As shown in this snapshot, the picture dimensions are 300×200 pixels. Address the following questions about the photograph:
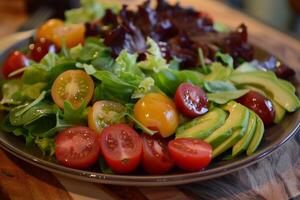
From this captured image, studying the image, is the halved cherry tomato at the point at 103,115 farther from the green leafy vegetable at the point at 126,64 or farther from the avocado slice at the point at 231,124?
the avocado slice at the point at 231,124

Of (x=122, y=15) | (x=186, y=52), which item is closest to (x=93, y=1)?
(x=122, y=15)

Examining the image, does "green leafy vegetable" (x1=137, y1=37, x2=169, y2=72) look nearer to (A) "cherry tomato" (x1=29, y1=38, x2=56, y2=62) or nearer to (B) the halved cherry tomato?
(B) the halved cherry tomato

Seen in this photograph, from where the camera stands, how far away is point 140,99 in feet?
4.28

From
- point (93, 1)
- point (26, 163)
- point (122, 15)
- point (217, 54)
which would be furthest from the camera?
point (93, 1)

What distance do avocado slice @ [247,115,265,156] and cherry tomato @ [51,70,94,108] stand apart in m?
0.49

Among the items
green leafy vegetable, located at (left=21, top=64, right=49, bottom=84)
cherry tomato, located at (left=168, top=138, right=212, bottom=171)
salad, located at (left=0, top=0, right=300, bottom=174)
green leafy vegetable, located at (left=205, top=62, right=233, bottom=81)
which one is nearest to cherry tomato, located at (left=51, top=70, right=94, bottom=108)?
salad, located at (left=0, top=0, right=300, bottom=174)

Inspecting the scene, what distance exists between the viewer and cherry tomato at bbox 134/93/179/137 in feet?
4.09

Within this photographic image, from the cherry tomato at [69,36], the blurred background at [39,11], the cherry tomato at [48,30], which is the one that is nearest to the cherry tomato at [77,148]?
the cherry tomato at [69,36]

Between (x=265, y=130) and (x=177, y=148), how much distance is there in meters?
0.36

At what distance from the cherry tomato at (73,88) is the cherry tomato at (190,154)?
1.07 ft

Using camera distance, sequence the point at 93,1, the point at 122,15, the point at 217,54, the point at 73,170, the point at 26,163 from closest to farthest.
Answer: the point at 73,170 < the point at 26,163 < the point at 217,54 < the point at 122,15 < the point at 93,1

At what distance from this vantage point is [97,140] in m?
1.20

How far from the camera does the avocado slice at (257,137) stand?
48.2 inches

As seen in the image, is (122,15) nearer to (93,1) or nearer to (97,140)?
(93,1)
